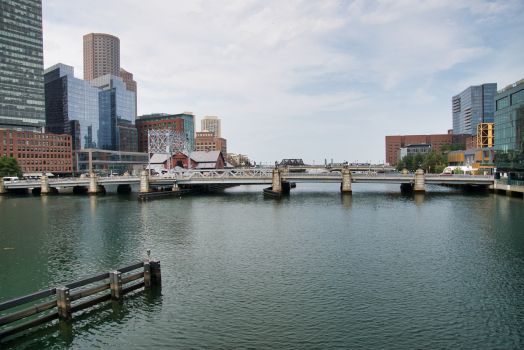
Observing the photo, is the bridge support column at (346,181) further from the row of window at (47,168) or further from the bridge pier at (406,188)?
the row of window at (47,168)

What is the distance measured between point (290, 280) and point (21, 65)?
19385cm

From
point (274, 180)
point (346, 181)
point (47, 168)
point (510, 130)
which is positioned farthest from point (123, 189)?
point (510, 130)

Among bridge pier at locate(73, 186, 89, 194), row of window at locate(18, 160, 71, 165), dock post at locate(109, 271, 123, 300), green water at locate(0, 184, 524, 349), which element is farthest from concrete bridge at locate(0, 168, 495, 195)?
dock post at locate(109, 271, 123, 300)

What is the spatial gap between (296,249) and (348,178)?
6111cm

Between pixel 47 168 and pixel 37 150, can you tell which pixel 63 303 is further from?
pixel 47 168

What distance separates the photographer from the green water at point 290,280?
58.9 ft

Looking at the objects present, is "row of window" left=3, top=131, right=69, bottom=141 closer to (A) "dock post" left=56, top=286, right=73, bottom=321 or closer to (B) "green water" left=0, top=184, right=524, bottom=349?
(B) "green water" left=0, top=184, right=524, bottom=349

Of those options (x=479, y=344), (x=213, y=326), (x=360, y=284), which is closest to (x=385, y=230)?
(x=360, y=284)

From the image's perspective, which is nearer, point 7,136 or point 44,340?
point 44,340

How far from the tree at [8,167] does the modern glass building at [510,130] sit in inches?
6286

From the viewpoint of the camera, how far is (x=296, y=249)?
34188 millimetres

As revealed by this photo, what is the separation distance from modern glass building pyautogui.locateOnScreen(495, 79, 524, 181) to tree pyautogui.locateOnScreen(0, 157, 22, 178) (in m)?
160

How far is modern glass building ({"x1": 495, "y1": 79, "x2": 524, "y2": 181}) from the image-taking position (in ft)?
243

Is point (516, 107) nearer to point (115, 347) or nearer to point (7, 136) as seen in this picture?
point (115, 347)
